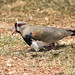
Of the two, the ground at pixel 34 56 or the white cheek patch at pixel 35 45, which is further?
the white cheek patch at pixel 35 45

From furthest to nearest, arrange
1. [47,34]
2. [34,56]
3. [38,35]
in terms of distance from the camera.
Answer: [47,34] → [38,35] → [34,56]

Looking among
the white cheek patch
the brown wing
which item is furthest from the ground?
the brown wing

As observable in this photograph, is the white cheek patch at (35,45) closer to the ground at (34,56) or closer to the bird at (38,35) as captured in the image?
the bird at (38,35)

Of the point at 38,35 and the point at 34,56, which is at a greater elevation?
the point at 38,35

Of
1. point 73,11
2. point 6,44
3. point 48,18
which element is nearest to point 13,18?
point 48,18

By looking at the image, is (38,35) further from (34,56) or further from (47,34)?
(34,56)

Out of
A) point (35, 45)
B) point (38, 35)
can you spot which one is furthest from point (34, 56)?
point (38, 35)

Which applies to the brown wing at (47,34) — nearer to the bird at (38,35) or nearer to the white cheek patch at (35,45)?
the bird at (38,35)

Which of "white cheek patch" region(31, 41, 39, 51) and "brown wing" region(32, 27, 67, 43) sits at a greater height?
"brown wing" region(32, 27, 67, 43)

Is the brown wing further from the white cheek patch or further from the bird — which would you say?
the white cheek patch

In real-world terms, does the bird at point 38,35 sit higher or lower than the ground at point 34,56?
higher

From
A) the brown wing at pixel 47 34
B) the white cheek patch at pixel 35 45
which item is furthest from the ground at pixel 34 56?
the brown wing at pixel 47 34

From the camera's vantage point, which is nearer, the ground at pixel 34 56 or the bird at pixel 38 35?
the ground at pixel 34 56

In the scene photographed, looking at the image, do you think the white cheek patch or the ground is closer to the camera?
the ground
